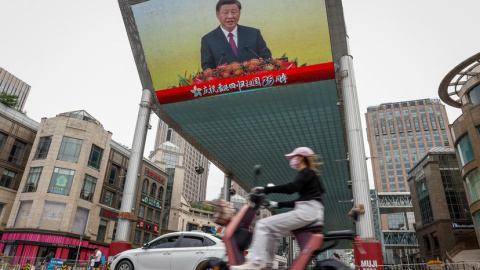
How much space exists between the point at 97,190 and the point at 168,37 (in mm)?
23872

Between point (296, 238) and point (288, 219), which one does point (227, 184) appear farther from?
point (288, 219)

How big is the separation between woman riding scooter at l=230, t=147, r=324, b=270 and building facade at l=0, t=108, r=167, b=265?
3179 centimetres

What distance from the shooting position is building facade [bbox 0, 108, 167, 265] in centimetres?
3294

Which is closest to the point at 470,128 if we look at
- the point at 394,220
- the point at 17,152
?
the point at 17,152

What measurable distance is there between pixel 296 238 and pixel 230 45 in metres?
20.6

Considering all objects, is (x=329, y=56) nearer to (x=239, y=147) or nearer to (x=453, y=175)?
(x=239, y=147)

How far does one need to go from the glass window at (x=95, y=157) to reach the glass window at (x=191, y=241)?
33.1 meters

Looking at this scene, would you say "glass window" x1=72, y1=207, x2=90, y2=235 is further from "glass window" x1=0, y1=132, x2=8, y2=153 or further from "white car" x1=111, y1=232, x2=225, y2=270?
"white car" x1=111, y1=232, x2=225, y2=270

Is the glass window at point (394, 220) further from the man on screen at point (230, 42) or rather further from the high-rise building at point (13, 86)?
the high-rise building at point (13, 86)

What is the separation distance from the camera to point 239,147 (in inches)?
1339

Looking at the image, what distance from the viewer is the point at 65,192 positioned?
35.4m

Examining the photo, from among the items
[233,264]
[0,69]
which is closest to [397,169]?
[233,264]

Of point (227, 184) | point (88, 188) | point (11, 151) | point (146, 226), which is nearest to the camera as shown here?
point (11, 151)

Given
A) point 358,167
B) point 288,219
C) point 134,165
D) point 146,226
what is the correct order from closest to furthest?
1. point 288,219
2. point 358,167
3. point 134,165
4. point 146,226
